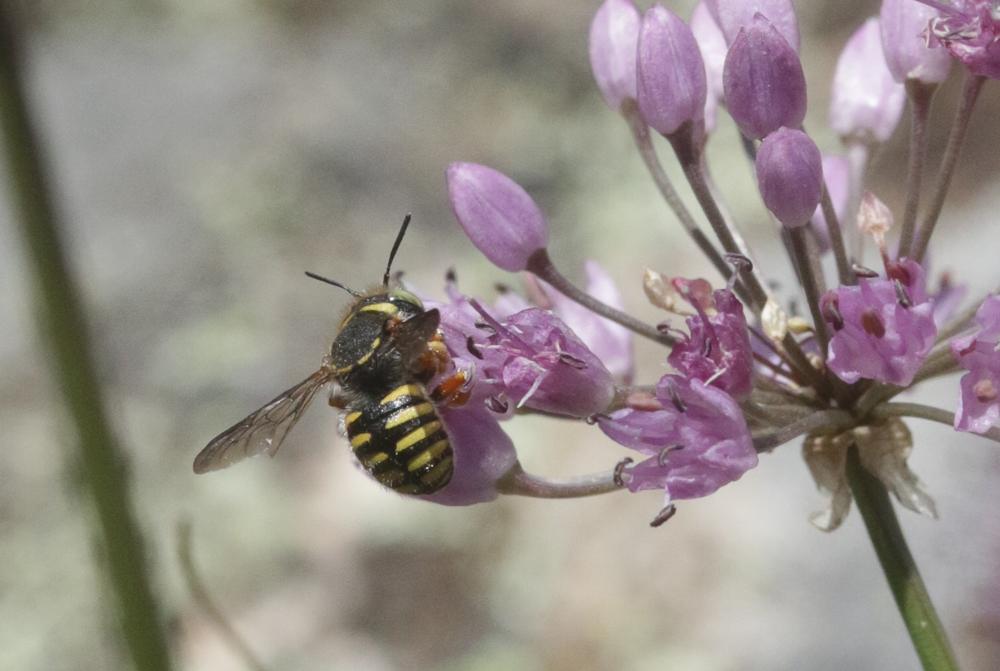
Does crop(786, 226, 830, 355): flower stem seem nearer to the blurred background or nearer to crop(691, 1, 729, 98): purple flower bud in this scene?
crop(691, 1, 729, 98): purple flower bud

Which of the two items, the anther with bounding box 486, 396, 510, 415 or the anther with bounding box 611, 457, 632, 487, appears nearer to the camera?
the anther with bounding box 611, 457, 632, 487

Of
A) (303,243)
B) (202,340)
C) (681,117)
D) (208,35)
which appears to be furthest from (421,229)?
(681,117)

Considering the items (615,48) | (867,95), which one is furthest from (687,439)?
(867,95)

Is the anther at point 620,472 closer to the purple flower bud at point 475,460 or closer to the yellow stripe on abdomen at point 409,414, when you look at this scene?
the purple flower bud at point 475,460

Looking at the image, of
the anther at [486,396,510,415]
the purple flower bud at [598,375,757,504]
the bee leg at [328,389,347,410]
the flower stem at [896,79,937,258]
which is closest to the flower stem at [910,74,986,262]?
the flower stem at [896,79,937,258]

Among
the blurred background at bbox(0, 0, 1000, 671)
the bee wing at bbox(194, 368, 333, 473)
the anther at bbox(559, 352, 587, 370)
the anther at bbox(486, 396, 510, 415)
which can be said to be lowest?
the blurred background at bbox(0, 0, 1000, 671)

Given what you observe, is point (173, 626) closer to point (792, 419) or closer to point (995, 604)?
point (792, 419)

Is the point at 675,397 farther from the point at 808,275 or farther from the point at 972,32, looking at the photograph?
the point at 972,32
